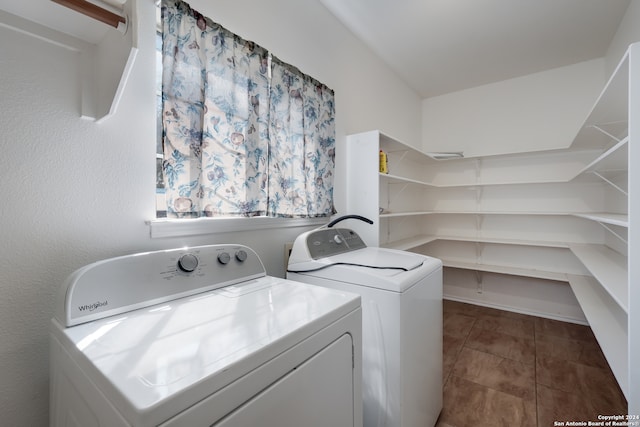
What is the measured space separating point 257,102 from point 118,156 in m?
0.71

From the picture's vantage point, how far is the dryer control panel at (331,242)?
152 centimetres

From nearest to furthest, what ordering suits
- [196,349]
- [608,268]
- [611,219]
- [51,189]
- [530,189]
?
[196,349]
[51,189]
[611,219]
[608,268]
[530,189]

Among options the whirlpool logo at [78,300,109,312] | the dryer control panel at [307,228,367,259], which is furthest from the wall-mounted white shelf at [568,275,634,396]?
the whirlpool logo at [78,300,109,312]

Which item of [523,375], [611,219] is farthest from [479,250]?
[611,219]

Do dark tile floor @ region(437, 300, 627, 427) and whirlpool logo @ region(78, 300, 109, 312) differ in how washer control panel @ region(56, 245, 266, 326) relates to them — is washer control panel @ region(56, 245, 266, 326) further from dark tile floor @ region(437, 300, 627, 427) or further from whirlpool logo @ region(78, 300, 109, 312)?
dark tile floor @ region(437, 300, 627, 427)

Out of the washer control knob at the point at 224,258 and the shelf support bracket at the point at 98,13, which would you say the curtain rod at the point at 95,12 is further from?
the washer control knob at the point at 224,258

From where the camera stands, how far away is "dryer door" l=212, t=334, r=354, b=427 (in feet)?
1.98

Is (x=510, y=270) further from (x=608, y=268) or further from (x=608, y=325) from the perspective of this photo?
(x=608, y=325)

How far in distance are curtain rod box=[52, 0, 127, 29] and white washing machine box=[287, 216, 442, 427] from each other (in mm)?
1094

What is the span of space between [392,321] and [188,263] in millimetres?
816

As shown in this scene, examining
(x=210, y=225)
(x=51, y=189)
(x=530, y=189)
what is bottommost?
(x=210, y=225)

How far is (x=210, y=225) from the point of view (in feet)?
4.37

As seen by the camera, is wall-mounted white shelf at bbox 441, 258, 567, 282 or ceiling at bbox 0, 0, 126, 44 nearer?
ceiling at bbox 0, 0, 126, 44

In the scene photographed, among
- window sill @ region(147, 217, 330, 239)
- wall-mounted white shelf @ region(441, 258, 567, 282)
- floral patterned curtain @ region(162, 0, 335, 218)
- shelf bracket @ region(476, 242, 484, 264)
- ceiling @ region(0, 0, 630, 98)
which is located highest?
ceiling @ region(0, 0, 630, 98)
